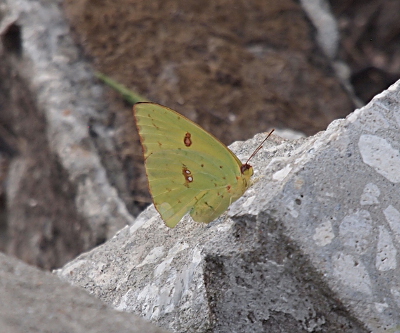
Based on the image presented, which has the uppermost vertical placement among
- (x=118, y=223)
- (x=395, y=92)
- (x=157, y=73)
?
(x=395, y=92)

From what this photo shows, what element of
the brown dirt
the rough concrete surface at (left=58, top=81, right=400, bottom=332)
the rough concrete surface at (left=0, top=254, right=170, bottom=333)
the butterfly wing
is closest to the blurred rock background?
the brown dirt

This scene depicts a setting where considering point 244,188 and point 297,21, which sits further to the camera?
point 297,21

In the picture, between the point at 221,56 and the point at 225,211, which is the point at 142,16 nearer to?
the point at 221,56

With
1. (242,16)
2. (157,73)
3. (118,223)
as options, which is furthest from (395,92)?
(242,16)

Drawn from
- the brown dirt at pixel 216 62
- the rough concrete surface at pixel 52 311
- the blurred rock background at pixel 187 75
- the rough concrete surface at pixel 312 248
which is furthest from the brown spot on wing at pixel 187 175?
the brown dirt at pixel 216 62

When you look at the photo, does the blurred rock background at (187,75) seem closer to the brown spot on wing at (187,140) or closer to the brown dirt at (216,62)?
the brown dirt at (216,62)

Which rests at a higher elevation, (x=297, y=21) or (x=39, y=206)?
(x=297, y=21)

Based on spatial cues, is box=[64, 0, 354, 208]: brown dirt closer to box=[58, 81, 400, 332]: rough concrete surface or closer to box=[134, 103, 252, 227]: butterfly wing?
box=[134, 103, 252, 227]: butterfly wing

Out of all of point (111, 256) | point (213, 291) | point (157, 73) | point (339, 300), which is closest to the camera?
point (339, 300)
